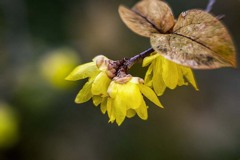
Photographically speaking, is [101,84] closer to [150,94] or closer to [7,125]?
[150,94]

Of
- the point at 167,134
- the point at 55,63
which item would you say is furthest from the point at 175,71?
the point at 167,134

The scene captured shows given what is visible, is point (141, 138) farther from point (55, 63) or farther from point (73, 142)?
point (55, 63)

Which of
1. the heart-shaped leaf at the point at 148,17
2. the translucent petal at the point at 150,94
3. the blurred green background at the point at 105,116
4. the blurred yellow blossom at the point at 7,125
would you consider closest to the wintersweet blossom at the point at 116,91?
the translucent petal at the point at 150,94

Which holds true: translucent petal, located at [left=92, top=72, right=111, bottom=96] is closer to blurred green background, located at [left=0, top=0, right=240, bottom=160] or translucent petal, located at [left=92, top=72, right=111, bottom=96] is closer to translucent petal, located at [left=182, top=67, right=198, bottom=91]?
translucent petal, located at [left=182, top=67, right=198, bottom=91]

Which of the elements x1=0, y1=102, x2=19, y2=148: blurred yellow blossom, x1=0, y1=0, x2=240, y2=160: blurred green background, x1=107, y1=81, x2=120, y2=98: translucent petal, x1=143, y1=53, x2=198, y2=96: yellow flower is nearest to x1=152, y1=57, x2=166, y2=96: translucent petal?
x1=143, y1=53, x2=198, y2=96: yellow flower

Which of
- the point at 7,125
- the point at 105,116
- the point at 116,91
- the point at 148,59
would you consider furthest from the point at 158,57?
the point at 105,116

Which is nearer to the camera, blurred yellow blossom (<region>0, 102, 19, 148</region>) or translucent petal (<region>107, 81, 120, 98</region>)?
translucent petal (<region>107, 81, 120, 98</region>)

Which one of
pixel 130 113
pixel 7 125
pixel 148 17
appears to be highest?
pixel 148 17

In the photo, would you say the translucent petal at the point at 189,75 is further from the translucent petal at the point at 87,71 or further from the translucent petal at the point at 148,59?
the translucent petal at the point at 87,71
